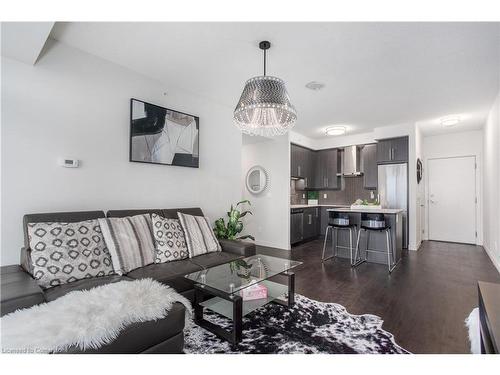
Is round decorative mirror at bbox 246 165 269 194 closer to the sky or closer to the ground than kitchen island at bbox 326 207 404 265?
closer to the sky

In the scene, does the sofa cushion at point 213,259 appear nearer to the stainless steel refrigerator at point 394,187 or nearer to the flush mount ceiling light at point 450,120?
the stainless steel refrigerator at point 394,187

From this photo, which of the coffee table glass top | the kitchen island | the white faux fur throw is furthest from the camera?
the kitchen island

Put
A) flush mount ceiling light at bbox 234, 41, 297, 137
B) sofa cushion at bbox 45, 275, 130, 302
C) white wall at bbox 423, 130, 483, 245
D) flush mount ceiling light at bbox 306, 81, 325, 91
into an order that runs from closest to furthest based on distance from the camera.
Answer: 1. sofa cushion at bbox 45, 275, 130, 302
2. flush mount ceiling light at bbox 234, 41, 297, 137
3. flush mount ceiling light at bbox 306, 81, 325, 91
4. white wall at bbox 423, 130, 483, 245

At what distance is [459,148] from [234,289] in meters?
6.61

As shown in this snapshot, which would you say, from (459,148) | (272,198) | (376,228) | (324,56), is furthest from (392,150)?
(324,56)

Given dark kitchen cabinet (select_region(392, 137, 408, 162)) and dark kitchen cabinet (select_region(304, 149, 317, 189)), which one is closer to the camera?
dark kitchen cabinet (select_region(392, 137, 408, 162))

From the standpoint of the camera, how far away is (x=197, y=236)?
287 centimetres

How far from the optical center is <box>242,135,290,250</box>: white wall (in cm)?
534

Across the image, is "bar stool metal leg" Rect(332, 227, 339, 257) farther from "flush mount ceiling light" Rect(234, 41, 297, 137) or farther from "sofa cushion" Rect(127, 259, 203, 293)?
"sofa cushion" Rect(127, 259, 203, 293)

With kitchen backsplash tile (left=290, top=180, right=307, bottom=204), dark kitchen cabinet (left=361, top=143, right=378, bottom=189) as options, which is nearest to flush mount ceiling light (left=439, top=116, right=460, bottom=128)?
dark kitchen cabinet (left=361, top=143, right=378, bottom=189)

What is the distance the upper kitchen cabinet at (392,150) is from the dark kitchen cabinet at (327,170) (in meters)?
1.07

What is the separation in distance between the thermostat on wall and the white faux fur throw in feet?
4.66
